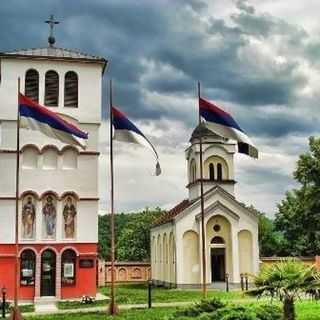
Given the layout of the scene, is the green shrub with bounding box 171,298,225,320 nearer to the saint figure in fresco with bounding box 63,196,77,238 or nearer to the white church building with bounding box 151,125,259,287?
the saint figure in fresco with bounding box 63,196,77,238

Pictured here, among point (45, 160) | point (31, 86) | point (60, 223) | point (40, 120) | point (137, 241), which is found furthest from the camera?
point (137, 241)

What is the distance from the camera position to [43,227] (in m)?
30.9

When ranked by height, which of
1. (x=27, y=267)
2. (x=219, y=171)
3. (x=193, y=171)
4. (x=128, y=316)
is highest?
(x=193, y=171)

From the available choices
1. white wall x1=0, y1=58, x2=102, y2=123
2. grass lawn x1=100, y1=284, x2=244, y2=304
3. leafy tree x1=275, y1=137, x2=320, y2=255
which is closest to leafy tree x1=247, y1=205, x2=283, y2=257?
leafy tree x1=275, y1=137, x2=320, y2=255

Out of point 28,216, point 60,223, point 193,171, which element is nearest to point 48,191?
point 28,216

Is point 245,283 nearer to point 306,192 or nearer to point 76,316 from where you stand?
point 306,192

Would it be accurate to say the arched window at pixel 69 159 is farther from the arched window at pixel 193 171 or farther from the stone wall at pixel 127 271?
the stone wall at pixel 127 271

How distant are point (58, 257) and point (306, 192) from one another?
24.2m

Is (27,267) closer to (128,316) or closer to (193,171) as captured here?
(128,316)

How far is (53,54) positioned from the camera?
1288 inches

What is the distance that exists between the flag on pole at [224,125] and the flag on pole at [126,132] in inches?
102

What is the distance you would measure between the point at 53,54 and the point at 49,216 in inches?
373

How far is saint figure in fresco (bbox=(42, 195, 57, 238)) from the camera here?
3094cm

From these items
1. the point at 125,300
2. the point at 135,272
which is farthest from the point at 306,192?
the point at 125,300
